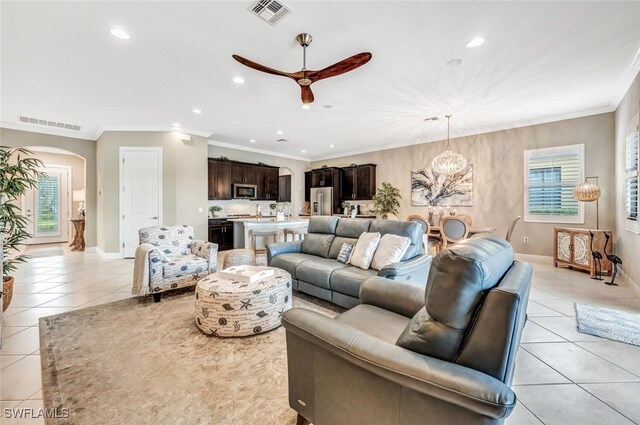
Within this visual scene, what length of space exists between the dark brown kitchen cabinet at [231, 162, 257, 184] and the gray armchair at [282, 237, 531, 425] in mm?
6610

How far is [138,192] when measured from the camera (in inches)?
229

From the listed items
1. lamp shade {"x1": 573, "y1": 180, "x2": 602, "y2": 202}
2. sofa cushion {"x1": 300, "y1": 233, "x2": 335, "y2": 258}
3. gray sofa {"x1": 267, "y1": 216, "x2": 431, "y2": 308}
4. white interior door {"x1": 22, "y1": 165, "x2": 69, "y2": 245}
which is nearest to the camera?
gray sofa {"x1": 267, "y1": 216, "x2": 431, "y2": 308}

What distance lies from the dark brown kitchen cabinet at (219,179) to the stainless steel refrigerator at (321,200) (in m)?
2.81

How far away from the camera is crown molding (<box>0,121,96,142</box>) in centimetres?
548

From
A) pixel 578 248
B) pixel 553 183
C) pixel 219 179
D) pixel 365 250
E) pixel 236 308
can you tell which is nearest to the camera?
pixel 236 308

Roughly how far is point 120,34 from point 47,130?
5160 millimetres

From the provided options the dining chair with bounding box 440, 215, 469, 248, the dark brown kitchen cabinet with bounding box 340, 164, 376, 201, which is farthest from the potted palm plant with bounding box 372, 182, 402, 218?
the dining chair with bounding box 440, 215, 469, 248

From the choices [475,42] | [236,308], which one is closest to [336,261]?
[236,308]

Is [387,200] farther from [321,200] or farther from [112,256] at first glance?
[112,256]

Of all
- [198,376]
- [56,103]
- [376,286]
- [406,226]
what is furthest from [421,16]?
[56,103]

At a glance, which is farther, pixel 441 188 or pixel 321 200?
pixel 321 200

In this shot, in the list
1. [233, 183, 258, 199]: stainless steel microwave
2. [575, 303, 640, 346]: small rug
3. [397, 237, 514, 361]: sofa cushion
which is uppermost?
[233, 183, 258, 199]: stainless steel microwave

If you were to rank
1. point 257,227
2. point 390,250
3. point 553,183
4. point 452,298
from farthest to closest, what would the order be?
point 257,227, point 553,183, point 390,250, point 452,298

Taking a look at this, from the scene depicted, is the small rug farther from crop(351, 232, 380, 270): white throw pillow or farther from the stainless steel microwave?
the stainless steel microwave
